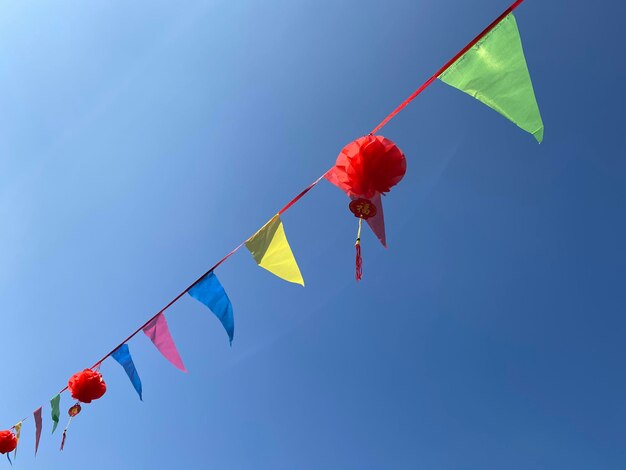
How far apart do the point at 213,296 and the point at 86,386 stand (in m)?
2.49

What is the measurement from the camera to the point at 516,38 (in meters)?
3.04

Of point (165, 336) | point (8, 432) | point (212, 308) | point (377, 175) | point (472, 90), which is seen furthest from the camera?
point (8, 432)

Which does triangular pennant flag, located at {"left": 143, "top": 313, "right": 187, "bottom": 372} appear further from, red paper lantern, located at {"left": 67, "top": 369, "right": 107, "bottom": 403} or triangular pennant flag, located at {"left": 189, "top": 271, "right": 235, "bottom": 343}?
red paper lantern, located at {"left": 67, "top": 369, "right": 107, "bottom": 403}

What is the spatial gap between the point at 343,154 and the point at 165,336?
3.44m

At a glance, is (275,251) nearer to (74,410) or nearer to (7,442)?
(74,410)

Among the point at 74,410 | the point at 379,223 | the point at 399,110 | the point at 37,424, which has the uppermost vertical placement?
the point at 37,424

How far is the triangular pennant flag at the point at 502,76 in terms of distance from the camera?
2.95 metres

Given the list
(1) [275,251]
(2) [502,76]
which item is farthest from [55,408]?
(2) [502,76]

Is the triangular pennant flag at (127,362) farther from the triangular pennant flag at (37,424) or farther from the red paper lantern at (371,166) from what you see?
the red paper lantern at (371,166)

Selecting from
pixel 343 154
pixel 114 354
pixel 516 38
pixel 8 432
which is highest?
pixel 8 432

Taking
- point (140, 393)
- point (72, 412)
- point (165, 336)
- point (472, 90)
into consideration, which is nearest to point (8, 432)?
point (72, 412)

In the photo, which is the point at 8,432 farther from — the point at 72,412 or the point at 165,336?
the point at 165,336

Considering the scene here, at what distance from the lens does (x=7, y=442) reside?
7234 millimetres

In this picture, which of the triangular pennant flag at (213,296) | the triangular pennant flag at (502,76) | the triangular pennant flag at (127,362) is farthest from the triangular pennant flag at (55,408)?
the triangular pennant flag at (502,76)
